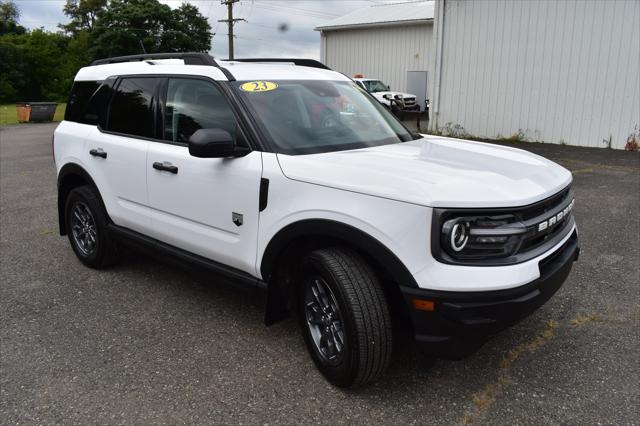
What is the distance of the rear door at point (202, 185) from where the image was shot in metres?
3.29

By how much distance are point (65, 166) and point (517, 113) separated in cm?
1160

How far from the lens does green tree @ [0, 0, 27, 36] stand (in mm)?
66875

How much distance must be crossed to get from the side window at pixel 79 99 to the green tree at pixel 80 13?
81.7 metres

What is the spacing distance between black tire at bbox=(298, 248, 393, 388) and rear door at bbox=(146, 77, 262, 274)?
0.58 metres

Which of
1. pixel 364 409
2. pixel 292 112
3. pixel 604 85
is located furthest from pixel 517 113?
pixel 364 409

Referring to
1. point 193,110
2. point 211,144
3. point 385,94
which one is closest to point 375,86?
point 385,94

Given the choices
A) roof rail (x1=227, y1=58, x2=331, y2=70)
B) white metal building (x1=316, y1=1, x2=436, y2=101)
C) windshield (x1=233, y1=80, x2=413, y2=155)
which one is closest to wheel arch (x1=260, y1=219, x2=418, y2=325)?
windshield (x1=233, y1=80, x2=413, y2=155)

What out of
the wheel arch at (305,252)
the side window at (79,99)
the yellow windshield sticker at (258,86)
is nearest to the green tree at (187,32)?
the side window at (79,99)

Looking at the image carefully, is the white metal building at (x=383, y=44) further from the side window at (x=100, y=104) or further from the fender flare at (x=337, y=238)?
the fender flare at (x=337, y=238)

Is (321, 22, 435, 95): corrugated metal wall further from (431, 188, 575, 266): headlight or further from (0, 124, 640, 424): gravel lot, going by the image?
(431, 188, 575, 266): headlight

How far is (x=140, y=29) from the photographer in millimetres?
52156

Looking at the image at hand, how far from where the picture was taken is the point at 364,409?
2840 mm

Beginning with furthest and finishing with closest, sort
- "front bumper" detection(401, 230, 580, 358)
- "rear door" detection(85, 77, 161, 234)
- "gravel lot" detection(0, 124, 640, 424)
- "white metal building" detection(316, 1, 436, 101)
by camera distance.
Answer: "white metal building" detection(316, 1, 436, 101)
"rear door" detection(85, 77, 161, 234)
"gravel lot" detection(0, 124, 640, 424)
"front bumper" detection(401, 230, 580, 358)

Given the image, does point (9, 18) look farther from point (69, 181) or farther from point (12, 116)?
point (69, 181)
